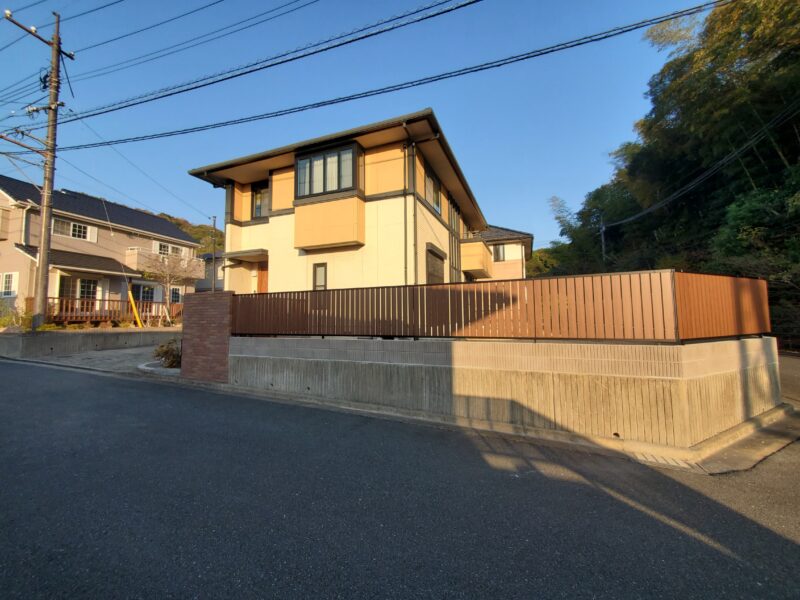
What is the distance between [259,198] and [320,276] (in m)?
4.06

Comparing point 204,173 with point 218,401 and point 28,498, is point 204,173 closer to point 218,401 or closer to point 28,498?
point 218,401

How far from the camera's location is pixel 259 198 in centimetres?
1246

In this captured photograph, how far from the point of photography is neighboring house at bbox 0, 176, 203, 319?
17.0 metres

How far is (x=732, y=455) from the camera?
465 cm

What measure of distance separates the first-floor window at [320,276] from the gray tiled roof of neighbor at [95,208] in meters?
16.1

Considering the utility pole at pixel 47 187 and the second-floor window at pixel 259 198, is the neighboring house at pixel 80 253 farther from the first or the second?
the second-floor window at pixel 259 198

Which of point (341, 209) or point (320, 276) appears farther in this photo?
point (320, 276)

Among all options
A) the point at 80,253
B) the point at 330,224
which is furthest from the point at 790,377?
the point at 80,253

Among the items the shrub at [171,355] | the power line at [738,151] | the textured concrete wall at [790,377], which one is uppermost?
the power line at [738,151]

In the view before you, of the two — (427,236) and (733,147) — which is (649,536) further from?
(733,147)

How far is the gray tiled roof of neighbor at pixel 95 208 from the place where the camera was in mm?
18219

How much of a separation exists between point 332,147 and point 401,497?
951 cm

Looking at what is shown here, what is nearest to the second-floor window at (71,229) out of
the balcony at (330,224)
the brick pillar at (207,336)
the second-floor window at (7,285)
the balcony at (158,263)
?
the balcony at (158,263)

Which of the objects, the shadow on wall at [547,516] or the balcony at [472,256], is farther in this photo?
the balcony at [472,256]
